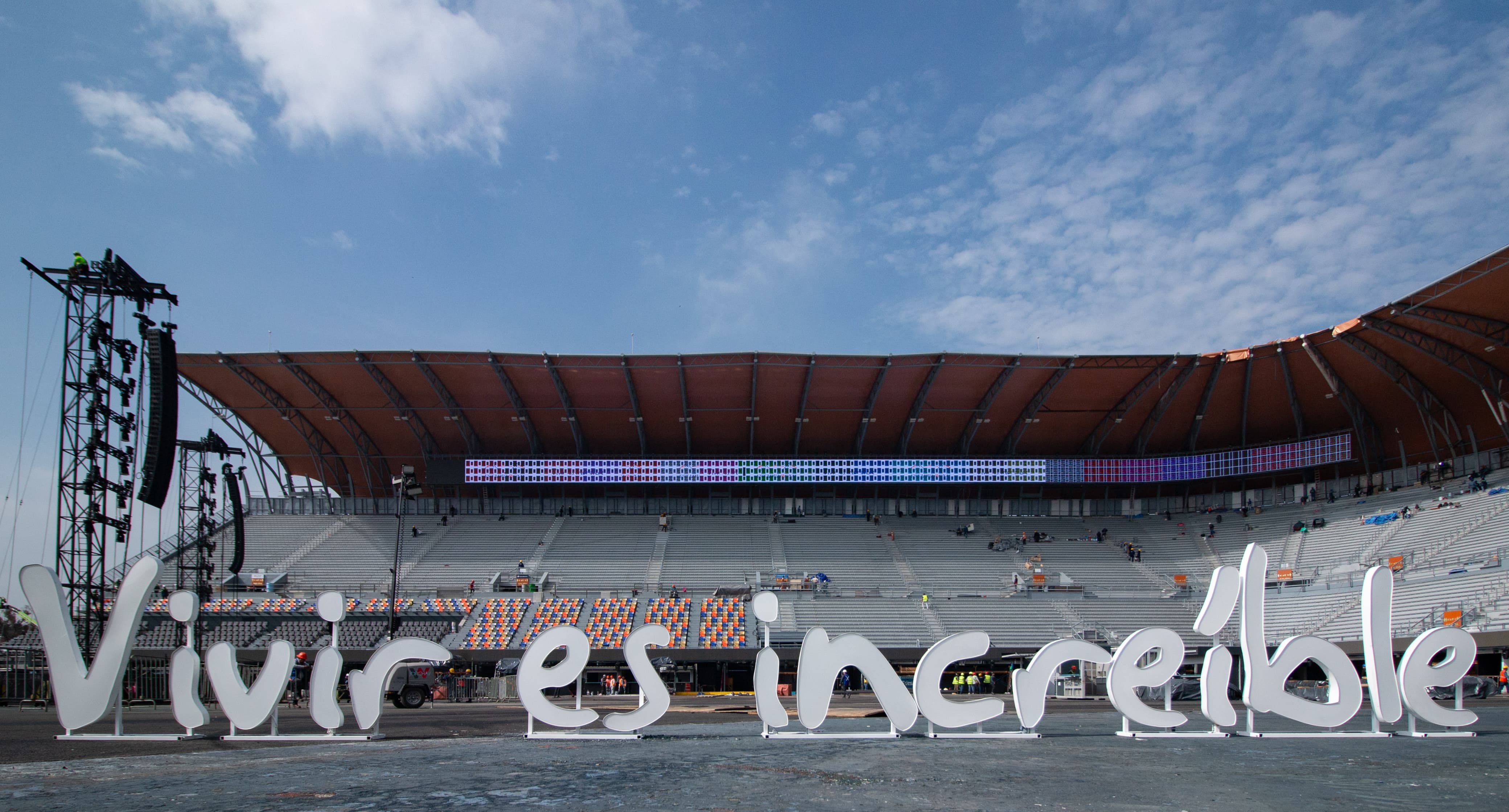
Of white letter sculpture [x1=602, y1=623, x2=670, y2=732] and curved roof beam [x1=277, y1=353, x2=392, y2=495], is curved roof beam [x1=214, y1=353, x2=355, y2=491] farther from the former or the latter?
white letter sculpture [x1=602, y1=623, x2=670, y2=732]

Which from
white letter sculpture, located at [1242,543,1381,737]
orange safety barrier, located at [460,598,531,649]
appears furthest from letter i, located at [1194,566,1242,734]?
orange safety barrier, located at [460,598,531,649]

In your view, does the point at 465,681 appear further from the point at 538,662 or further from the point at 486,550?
Answer: the point at 538,662

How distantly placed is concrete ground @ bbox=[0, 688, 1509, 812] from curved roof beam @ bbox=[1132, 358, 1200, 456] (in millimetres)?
31548

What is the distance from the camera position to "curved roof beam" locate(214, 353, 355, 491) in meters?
46.2

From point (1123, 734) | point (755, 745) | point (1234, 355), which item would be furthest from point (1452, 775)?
point (1234, 355)

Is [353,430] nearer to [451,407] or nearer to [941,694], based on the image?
[451,407]

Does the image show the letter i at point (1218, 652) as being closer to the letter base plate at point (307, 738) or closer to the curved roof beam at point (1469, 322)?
the letter base plate at point (307, 738)

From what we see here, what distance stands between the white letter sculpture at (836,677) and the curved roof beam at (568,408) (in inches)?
1291

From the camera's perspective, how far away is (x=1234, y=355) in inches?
1727

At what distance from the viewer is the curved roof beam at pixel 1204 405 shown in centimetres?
4534

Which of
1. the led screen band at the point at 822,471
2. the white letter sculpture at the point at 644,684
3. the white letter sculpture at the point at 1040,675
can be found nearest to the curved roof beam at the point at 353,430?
the led screen band at the point at 822,471

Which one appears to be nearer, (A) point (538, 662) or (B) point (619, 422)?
(A) point (538, 662)

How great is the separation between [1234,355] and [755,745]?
3794 cm

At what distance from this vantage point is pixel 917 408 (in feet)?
163
